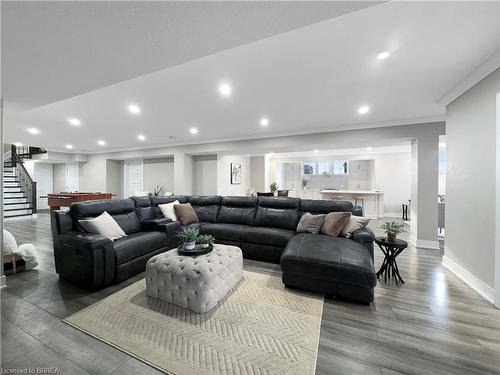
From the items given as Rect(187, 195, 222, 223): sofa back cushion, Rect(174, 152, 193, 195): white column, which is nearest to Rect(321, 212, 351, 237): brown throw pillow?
Rect(187, 195, 222, 223): sofa back cushion

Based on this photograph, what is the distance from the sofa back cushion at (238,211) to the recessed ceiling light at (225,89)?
216 cm

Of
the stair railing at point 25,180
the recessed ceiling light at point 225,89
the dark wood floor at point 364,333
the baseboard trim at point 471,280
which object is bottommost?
the dark wood floor at point 364,333

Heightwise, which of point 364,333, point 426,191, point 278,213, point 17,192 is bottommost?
point 364,333

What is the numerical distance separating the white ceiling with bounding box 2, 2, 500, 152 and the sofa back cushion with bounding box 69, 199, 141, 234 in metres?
1.50

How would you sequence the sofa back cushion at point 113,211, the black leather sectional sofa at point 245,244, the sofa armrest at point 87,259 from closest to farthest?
the black leather sectional sofa at point 245,244 < the sofa armrest at point 87,259 < the sofa back cushion at point 113,211

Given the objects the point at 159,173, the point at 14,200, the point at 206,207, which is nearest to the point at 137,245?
the point at 206,207

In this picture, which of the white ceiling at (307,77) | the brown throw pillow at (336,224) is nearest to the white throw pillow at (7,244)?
the white ceiling at (307,77)

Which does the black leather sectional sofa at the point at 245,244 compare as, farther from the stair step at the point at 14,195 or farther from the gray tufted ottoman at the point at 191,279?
the stair step at the point at 14,195

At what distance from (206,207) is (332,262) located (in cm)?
306

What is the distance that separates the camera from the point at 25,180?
24.6 ft

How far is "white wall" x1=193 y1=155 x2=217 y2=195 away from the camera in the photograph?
757 cm

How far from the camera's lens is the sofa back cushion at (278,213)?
3.83 m

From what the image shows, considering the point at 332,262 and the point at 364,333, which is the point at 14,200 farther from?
the point at 364,333

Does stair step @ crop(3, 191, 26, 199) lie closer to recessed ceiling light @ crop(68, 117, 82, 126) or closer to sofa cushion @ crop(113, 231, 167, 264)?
recessed ceiling light @ crop(68, 117, 82, 126)
